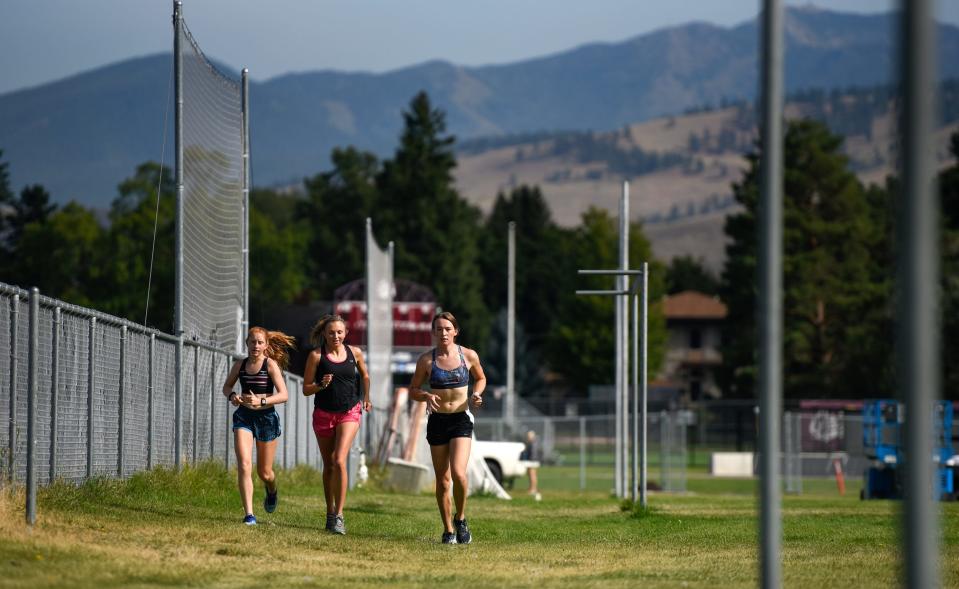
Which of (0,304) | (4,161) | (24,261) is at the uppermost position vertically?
(4,161)

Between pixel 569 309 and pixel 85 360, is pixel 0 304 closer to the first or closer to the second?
pixel 85 360

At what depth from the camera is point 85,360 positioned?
47.1 feet

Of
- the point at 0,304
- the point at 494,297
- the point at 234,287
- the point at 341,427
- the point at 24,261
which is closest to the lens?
the point at 0,304

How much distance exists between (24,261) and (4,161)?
844cm

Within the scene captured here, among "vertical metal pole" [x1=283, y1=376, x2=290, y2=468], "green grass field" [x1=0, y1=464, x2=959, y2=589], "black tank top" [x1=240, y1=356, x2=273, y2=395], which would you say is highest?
"black tank top" [x1=240, y1=356, x2=273, y2=395]

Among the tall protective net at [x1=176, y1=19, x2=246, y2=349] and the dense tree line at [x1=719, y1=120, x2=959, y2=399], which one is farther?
the dense tree line at [x1=719, y1=120, x2=959, y2=399]

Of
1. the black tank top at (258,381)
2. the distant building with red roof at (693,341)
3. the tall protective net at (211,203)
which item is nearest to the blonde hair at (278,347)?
the black tank top at (258,381)

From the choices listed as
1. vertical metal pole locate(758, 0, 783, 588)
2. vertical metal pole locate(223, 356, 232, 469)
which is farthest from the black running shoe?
vertical metal pole locate(223, 356, 232, 469)

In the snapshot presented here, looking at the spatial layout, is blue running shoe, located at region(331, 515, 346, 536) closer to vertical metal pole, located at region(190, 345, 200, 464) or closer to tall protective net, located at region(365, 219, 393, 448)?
vertical metal pole, located at region(190, 345, 200, 464)

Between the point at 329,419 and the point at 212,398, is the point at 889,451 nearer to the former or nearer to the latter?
the point at 212,398

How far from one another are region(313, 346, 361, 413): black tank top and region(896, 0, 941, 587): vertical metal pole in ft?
27.3

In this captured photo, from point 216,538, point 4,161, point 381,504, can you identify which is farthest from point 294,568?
point 4,161

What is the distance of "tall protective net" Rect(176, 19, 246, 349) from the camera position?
1912 centimetres

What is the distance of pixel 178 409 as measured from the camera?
17.1m
